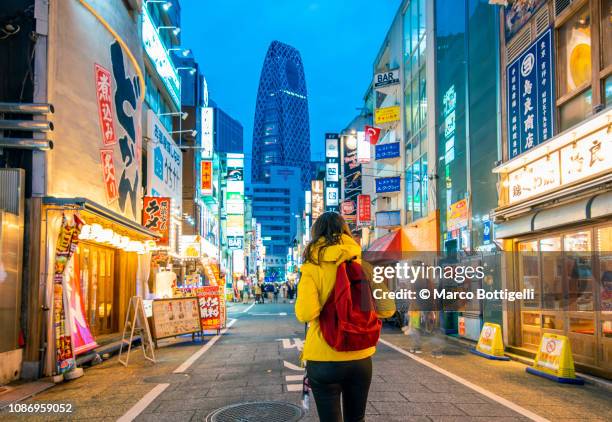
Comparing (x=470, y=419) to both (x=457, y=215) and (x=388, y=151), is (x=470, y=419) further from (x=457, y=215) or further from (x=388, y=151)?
(x=388, y=151)

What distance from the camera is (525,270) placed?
42.7ft

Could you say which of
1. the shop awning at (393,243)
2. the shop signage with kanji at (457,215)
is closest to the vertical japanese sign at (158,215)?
the shop signage with kanji at (457,215)

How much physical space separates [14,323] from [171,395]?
3.62 metres

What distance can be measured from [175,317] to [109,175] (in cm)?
434

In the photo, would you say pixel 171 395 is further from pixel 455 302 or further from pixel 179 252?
pixel 179 252

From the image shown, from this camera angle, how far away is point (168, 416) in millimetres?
6695

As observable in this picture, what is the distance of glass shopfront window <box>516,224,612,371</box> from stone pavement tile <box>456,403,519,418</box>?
11.4 ft

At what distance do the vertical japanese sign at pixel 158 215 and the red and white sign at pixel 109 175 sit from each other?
3.83 metres

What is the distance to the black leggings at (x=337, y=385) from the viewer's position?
3316 millimetres

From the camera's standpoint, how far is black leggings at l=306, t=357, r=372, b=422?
10.9 feet

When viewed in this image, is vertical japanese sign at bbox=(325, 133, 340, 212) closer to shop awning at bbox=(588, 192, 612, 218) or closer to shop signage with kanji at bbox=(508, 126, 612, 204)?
shop signage with kanji at bbox=(508, 126, 612, 204)

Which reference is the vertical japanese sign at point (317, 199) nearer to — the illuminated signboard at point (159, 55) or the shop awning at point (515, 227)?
the illuminated signboard at point (159, 55)

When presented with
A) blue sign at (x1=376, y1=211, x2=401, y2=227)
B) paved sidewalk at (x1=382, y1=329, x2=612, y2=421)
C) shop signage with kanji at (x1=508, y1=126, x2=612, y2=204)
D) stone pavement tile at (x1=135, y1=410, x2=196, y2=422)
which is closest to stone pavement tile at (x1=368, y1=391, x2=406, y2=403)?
paved sidewalk at (x1=382, y1=329, x2=612, y2=421)

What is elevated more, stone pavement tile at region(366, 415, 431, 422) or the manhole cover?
stone pavement tile at region(366, 415, 431, 422)
